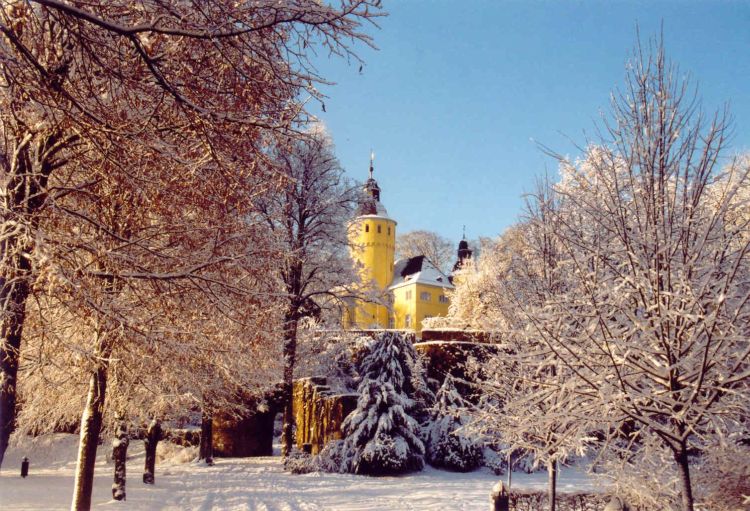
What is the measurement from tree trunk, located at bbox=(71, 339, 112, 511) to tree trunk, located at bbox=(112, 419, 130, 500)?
3262 mm

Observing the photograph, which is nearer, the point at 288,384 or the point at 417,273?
the point at 288,384

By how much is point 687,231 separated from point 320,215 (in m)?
14.8

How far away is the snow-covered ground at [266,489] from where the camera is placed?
36.8ft

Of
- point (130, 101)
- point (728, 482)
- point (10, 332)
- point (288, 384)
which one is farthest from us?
point (288, 384)

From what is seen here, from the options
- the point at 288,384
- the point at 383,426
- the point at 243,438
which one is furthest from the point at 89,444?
Answer: the point at 243,438

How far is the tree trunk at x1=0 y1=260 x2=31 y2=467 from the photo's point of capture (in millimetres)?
5039

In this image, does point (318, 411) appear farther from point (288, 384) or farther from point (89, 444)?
point (89, 444)

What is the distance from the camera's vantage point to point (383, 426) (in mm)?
15969

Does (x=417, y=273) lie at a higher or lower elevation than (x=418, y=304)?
higher

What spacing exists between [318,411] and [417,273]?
129 feet

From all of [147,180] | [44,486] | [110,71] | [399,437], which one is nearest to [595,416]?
[147,180]

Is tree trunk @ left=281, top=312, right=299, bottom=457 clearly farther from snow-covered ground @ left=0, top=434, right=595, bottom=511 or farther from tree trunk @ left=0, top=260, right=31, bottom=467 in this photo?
tree trunk @ left=0, top=260, right=31, bottom=467

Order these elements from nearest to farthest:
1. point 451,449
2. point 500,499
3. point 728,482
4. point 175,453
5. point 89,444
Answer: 1. point 500,499
2. point 728,482
3. point 89,444
4. point 451,449
5. point 175,453

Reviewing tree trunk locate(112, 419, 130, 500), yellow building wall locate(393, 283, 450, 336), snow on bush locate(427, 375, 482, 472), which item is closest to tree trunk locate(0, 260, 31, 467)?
tree trunk locate(112, 419, 130, 500)
